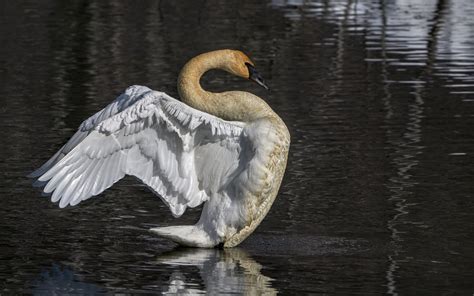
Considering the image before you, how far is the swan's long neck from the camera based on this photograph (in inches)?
432

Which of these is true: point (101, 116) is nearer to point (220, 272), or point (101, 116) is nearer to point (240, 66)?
point (240, 66)

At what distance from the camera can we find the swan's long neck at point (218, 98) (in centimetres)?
1096

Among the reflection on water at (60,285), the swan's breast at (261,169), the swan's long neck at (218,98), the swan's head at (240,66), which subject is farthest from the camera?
the swan's head at (240,66)

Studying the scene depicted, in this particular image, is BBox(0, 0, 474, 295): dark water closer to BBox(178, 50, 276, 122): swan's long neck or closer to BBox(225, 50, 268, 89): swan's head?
BBox(178, 50, 276, 122): swan's long neck

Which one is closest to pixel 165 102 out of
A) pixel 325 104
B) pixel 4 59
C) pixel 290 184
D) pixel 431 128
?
pixel 290 184

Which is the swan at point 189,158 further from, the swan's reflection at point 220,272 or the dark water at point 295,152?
the dark water at point 295,152

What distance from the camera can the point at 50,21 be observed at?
27438 mm

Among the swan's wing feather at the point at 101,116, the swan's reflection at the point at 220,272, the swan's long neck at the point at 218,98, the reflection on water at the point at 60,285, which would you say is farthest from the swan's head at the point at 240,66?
the reflection on water at the point at 60,285

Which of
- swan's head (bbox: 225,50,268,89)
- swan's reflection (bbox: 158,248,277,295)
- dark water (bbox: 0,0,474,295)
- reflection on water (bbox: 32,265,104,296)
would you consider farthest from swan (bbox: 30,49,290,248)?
reflection on water (bbox: 32,265,104,296)

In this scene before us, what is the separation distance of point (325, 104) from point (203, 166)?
6.62m

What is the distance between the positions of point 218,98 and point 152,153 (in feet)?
2.33

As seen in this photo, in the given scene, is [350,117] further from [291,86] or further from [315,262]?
[315,262]

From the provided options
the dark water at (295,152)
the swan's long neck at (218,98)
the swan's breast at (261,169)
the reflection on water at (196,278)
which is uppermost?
the swan's long neck at (218,98)

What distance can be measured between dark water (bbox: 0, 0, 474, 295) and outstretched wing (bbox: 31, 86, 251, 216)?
48 centimetres
